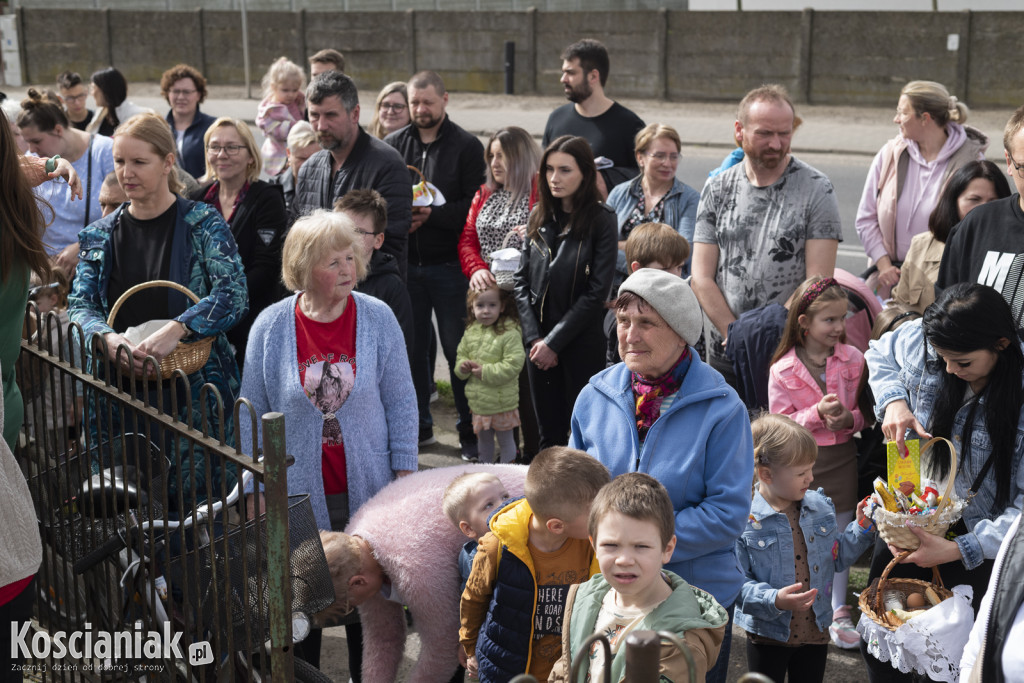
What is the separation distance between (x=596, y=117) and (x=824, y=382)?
3321 millimetres

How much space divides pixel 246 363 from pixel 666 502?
218 centimetres

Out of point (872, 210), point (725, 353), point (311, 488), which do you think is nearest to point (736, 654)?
point (725, 353)

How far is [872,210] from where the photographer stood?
662 centimetres

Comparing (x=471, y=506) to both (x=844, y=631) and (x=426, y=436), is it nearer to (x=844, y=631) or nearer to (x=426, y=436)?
(x=844, y=631)

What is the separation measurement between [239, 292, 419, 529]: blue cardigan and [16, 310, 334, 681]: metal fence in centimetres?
50

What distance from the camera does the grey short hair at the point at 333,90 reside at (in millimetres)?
5930

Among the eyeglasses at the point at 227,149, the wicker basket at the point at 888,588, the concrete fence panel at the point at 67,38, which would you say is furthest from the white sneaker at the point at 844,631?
the concrete fence panel at the point at 67,38

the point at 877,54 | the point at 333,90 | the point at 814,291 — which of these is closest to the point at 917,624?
the point at 814,291

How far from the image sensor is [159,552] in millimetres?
3584

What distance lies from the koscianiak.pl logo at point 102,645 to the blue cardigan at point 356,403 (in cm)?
90

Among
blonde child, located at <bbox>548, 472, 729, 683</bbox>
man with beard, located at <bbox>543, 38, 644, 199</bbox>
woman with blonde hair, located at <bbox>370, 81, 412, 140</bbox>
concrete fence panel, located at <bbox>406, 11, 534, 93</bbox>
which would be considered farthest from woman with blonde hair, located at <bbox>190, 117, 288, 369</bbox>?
concrete fence panel, located at <bbox>406, 11, 534, 93</bbox>

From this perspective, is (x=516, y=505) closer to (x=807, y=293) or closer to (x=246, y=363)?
(x=246, y=363)

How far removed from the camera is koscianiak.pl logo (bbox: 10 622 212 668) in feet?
10.8

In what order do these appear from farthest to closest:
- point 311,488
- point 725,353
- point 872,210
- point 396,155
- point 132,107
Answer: point 132,107 → point 872,210 → point 396,155 → point 725,353 → point 311,488
